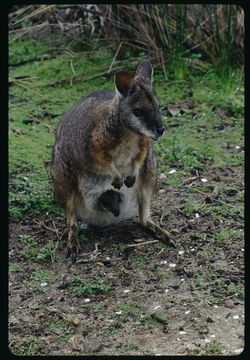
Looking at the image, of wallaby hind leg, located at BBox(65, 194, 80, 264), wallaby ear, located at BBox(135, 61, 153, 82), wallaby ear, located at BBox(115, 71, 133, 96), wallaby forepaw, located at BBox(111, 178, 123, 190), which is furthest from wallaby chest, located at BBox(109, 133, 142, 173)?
wallaby hind leg, located at BBox(65, 194, 80, 264)

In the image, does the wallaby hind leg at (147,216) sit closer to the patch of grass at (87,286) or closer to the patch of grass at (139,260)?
the patch of grass at (139,260)

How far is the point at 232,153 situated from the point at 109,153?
2.31 m

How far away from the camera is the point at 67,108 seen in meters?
6.64

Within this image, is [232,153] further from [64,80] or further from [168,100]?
[64,80]

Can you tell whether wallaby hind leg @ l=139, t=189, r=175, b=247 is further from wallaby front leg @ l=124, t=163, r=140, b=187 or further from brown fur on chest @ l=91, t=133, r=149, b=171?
brown fur on chest @ l=91, t=133, r=149, b=171

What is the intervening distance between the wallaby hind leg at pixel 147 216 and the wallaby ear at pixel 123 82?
0.98 metres

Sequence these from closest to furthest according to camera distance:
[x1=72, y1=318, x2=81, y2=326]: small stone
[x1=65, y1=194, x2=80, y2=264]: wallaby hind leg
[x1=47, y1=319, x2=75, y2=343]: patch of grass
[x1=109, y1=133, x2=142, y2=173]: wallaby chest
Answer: [x1=47, y1=319, x2=75, y2=343]: patch of grass
[x1=72, y1=318, x2=81, y2=326]: small stone
[x1=109, y1=133, x2=142, y2=173]: wallaby chest
[x1=65, y1=194, x2=80, y2=264]: wallaby hind leg

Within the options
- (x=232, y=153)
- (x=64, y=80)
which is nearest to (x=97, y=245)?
(x=232, y=153)

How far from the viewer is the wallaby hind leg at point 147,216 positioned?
4.26 m

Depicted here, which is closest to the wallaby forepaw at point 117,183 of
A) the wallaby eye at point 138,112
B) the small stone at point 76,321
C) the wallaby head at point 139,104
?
the wallaby head at point 139,104

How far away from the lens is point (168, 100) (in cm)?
677

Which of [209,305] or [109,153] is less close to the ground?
[109,153]

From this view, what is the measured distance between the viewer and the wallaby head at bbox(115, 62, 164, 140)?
3461 mm

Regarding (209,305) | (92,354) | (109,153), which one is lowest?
(209,305)
